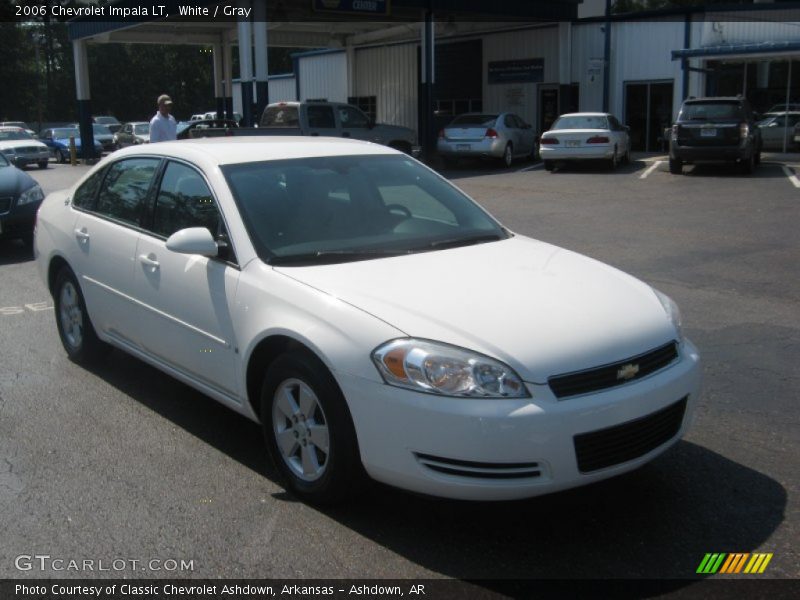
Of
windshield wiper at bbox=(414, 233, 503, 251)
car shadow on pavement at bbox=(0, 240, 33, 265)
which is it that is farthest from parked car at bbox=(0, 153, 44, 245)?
windshield wiper at bbox=(414, 233, 503, 251)

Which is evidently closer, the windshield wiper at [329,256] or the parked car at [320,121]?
the windshield wiper at [329,256]

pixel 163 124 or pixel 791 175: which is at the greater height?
pixel 163 124

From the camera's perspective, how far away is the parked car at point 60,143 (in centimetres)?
3459

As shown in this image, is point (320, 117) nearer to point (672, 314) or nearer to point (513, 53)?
point (513, 53)

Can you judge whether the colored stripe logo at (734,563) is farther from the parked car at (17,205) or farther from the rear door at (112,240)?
the parked car at (17,205)

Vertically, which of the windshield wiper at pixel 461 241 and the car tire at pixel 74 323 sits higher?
the windshield wiper at pixel 461 241

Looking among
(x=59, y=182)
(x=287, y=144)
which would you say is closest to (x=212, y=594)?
(x=287, y=144)

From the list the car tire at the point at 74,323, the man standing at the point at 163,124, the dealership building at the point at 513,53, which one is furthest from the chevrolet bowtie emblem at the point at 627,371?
the dealership building at the point at 513,53

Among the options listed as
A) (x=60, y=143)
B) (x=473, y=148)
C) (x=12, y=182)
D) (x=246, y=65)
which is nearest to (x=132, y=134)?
(x=60, y=143)

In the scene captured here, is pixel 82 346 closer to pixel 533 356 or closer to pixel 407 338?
pixel 407 338

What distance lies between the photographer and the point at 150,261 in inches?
194

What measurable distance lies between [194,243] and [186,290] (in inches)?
15.9

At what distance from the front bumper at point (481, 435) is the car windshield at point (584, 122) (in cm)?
1991

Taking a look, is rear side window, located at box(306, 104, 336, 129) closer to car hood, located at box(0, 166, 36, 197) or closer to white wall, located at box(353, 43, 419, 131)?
car hood, located at box(0, 166, 36, 197)
